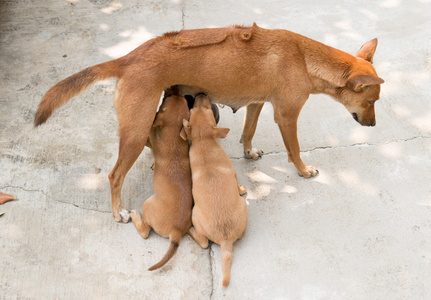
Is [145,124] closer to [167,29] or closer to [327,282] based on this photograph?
[327,282]

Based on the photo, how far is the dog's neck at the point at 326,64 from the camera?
403 centimetres

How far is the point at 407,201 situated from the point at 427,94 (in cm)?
161

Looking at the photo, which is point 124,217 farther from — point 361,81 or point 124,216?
point 361,81

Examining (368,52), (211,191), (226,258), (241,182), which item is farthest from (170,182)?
(368,52)

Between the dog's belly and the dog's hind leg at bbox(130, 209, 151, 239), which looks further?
the dog's belly

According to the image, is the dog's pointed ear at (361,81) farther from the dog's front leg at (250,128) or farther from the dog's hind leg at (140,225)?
the dog's hind leg at (140,225)

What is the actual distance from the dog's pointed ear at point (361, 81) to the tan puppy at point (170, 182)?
1373 mm

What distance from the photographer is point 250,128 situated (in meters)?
4.57

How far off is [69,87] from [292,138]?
1.90m

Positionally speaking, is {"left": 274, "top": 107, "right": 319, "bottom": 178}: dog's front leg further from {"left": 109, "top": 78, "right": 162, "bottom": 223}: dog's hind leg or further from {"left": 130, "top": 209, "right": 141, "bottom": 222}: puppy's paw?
{"left": 130, "top": 209, "right": 141, "bottom": 222}: puppy's paw

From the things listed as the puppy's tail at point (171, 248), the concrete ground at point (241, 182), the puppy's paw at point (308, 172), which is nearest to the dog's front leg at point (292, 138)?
the puppy's paw at point (308, 172)

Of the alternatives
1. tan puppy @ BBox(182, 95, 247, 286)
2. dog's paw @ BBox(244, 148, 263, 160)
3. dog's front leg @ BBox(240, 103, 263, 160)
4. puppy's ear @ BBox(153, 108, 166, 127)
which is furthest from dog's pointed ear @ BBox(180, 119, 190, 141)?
dog's paw @ BBox(244, 148, 263, 160)

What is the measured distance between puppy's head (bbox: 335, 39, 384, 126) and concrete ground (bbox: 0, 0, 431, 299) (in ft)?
1.75

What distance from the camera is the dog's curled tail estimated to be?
11.8 feet
